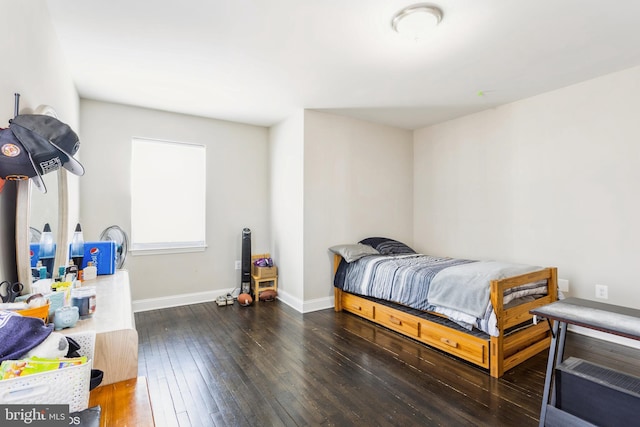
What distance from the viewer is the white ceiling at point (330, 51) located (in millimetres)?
1947

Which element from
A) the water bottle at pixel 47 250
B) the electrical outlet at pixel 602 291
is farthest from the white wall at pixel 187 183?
the electrical outlet at pixel 602 291

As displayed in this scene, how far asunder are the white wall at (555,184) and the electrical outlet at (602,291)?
0.12 feet

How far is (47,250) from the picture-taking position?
5.96ft

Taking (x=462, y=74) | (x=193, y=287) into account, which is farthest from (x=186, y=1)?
(x=193, y=287)

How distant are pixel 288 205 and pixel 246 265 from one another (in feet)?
3.18

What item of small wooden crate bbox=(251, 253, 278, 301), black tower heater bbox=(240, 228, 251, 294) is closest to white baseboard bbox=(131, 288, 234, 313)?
black tower heater bbox=(240, 228, 251, 294)

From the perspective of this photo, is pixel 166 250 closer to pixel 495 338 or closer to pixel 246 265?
A: pixel 246 265

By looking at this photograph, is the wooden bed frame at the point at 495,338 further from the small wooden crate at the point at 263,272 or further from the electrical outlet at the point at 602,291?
the small wooden crate at the point at 263,272

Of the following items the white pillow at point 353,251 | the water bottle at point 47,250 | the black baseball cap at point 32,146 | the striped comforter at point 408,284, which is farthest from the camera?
the white pillow at point 353,251

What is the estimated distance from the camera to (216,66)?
8.80ft

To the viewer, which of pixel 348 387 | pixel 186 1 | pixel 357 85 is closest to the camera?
pixel 186 1

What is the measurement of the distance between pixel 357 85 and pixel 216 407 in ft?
9.39

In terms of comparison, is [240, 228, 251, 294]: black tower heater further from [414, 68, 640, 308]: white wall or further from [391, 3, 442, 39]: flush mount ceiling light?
[391, 3, 442, 39]: flush mount ceiling light

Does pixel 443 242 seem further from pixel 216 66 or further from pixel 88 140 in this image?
pixel 88 140
